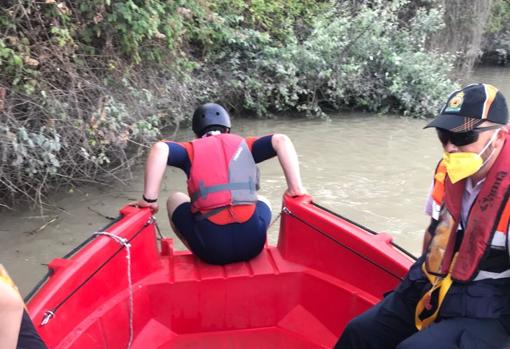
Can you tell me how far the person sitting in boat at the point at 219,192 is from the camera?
117 inches

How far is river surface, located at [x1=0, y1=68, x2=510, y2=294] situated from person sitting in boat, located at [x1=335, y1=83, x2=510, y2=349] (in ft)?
9.86

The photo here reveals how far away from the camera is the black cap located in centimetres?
188

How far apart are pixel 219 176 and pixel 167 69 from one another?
3414mm

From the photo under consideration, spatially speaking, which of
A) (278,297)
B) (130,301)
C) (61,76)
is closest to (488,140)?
(278,297)

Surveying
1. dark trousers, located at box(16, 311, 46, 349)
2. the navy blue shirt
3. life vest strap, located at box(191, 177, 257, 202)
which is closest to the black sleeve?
the navy blue shirt

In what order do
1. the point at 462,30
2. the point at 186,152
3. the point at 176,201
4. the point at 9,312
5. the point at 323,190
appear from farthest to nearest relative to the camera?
the point at 462,30 < the point at 323,190 < the point at 176,201 < the point at 186,152 < the point at 9,312

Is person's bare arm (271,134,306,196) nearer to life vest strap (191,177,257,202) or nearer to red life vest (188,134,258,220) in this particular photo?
red life vest (188,134,258,220)

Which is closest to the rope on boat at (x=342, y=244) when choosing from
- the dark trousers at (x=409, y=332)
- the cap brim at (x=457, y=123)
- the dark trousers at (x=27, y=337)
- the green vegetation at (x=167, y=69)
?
the dark trousers at (x=409, y=332)

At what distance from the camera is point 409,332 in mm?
2127

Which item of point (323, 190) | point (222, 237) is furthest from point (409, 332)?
point (323, 190)

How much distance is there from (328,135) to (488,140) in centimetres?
664

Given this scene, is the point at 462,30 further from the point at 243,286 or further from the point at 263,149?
the point at 243,286

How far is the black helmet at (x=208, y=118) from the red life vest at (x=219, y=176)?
207 mm

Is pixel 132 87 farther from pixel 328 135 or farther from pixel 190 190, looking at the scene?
pixel 328 135
